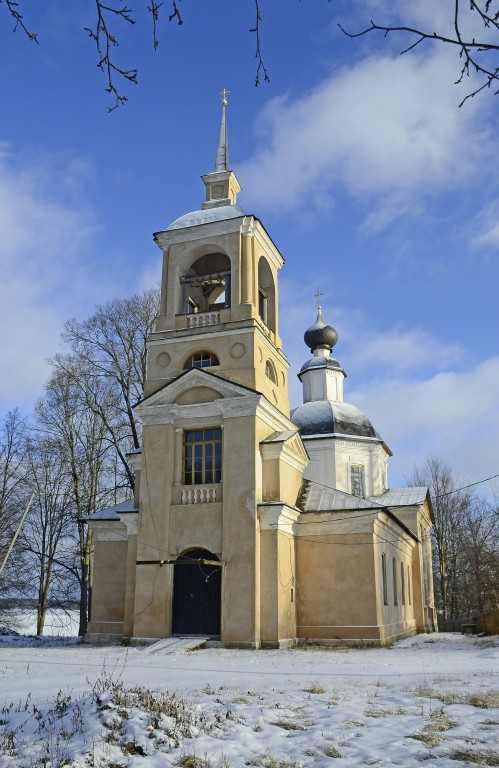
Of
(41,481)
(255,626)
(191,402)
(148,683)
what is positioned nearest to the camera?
(148,683)

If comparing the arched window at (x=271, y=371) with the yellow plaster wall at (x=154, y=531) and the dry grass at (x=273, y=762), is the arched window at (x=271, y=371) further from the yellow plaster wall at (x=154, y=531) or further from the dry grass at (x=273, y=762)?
the dry grass at (x=273, y=762)

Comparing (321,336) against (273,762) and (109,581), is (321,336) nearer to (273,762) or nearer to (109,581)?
(109,581)

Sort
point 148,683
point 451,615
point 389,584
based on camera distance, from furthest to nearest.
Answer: point 451,615, point 389,584, point 148,683

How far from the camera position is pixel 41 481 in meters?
29.7

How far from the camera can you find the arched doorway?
718 inches

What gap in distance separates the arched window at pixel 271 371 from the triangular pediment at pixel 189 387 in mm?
2383

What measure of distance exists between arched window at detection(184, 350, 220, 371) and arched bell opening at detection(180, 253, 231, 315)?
1438mm

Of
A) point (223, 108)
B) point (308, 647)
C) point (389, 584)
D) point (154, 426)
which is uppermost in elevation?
point (223, 108)

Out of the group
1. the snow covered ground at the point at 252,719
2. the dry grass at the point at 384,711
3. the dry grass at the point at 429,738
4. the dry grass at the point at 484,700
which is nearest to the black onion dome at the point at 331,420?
the snow covered ground at the point at 252,719

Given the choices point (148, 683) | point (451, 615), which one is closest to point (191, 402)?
point (148, 683)

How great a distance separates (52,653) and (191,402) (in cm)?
767

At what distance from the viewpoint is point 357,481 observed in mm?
29828

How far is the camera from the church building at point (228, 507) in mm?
18312

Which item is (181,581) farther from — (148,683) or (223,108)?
(223,108)
